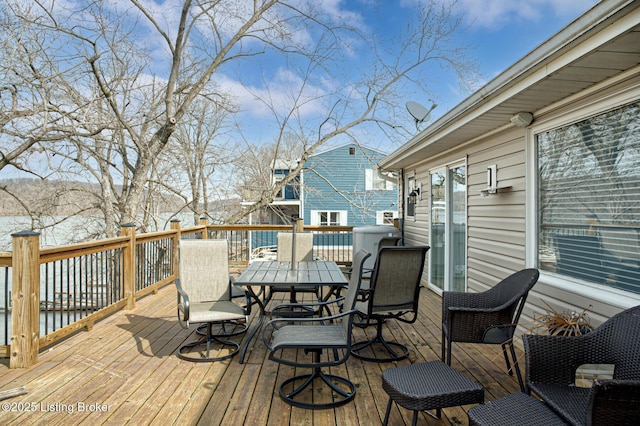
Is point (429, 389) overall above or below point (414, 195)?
below

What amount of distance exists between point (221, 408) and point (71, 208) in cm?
1013

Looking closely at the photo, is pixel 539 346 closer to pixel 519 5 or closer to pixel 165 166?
pixel 519 5

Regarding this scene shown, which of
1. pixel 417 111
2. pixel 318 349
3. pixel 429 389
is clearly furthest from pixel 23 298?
pixel 417 111

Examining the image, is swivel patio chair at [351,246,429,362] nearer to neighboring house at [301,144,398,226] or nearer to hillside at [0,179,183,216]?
hillside at [0,179,183,216]

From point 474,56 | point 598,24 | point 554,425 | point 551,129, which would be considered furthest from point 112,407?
point 474,56

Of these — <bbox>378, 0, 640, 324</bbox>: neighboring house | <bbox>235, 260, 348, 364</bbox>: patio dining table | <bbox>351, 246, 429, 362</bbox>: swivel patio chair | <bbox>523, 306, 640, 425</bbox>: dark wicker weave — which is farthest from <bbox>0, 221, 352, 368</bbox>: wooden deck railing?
<bbox>378, 0, 640, 324</bbox>: neighboring house

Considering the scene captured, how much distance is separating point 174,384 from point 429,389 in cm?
194

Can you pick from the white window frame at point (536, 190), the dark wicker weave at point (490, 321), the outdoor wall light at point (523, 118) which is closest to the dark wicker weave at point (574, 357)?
the white window frame at point (536, 190)

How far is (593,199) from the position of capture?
2.89 metres

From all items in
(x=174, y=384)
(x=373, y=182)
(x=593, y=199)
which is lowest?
(x=174, y=384)

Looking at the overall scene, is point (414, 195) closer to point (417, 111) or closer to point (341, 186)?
point (417, 111)

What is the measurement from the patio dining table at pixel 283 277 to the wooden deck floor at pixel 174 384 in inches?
16.0

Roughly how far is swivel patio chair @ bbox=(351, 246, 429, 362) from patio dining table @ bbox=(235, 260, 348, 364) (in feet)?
1.22

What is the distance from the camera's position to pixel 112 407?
2631mm
